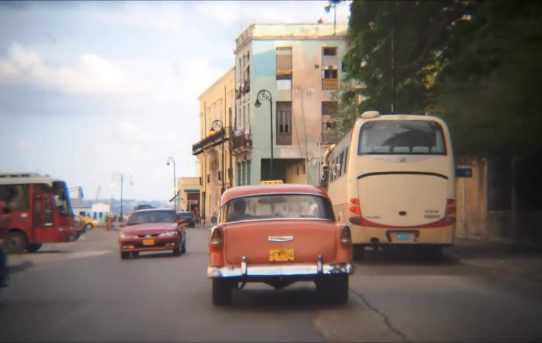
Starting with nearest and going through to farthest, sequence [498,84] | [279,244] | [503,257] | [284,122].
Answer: [279,244], [498,84], [503,257], [284,122]

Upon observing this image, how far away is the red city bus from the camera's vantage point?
1369 inches

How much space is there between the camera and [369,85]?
29422 millimetres

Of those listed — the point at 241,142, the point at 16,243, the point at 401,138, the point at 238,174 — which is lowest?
the point at 16,243

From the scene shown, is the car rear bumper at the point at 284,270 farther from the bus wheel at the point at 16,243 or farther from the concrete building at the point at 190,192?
the concrete building at the point at 190,192

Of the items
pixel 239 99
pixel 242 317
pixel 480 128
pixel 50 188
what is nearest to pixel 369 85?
pixel 480 128

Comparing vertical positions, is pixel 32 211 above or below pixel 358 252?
above

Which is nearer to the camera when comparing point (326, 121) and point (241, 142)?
point (326, 121)

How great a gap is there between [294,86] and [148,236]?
126 feet

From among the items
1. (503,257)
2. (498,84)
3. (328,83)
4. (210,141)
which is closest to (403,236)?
(503,257)

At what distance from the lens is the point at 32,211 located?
35.0 metres

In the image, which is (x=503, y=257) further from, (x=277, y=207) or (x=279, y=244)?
(x=279, y=244)

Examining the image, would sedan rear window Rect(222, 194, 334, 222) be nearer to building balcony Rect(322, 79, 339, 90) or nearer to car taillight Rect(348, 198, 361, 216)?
car taillight Rect(348, 198, 361, 216)

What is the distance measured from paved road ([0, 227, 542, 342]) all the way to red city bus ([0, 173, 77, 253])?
1295 centimetres

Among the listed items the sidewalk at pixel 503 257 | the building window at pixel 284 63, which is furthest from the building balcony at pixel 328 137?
the sidewalk at pixel 503 257
